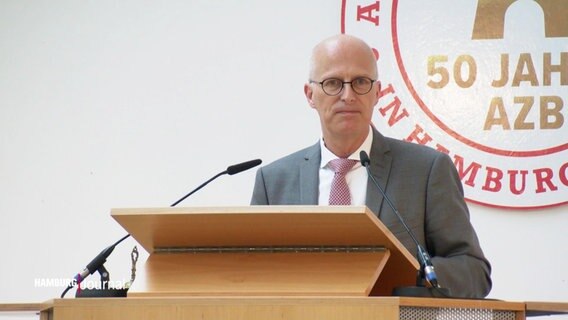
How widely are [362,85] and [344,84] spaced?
53 millimetres

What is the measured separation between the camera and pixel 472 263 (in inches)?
102

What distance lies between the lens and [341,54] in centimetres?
282

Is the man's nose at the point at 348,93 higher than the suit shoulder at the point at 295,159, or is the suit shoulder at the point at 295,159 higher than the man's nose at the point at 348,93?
the man's nose at the point at 348,93

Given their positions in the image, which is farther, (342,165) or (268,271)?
(342,165)

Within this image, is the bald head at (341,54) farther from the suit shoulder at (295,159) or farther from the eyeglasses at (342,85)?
the suit shoulder at (295,159)

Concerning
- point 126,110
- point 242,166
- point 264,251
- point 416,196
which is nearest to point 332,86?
point 416,196

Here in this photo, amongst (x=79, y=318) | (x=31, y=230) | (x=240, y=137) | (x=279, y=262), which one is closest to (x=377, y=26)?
(x=240, y=137)

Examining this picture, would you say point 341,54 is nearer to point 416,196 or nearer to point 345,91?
point 345,91

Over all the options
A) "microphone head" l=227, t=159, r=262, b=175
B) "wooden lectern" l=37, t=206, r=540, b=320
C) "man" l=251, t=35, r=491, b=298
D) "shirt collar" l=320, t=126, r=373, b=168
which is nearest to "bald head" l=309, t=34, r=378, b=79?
"man" l=251, t=35, r=491, b=298

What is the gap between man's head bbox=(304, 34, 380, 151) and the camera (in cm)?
280

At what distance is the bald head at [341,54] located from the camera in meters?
2.81

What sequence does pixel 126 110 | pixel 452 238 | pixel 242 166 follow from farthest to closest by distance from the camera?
1. pixel 126 110
2. pixel 452 238
3. pixel 242 166

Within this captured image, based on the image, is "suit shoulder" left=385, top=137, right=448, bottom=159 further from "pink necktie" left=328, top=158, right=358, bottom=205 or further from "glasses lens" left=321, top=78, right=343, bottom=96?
"glasses lens" left=321, top=78, right=343, bottom=96

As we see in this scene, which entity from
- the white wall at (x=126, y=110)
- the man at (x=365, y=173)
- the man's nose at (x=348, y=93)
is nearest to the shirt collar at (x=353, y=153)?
the man at (x=365, y=173)
